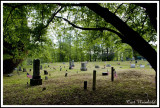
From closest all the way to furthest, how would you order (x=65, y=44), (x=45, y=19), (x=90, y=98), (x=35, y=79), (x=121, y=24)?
(x=121, y=24), (x=90, y=98), (x=45, y=19), (x=35, y=79), (x=65, y=44)

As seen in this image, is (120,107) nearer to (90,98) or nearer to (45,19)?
(90,98)

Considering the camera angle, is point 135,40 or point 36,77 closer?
point 135,40

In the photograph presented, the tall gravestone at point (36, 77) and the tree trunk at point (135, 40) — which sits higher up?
the tree trunk at point (135, 40)

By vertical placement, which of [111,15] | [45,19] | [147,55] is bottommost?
[147,55]

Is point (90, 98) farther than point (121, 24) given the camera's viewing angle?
Yes

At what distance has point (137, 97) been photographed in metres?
5.75

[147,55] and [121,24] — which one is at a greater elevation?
[121,24]

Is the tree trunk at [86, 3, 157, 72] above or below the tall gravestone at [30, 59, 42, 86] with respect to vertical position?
above

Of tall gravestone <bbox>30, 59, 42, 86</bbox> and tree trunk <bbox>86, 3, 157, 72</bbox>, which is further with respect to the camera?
tall gravestone <bbox>30, 59, 42, 86</bbox>

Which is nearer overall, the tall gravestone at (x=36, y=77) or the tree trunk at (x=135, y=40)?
the tree trunk at (x=135, y=40)

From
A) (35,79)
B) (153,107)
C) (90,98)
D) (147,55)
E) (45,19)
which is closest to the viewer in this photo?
(153,107)

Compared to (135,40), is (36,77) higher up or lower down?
lower down

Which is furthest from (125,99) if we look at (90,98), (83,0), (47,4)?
(47,4)

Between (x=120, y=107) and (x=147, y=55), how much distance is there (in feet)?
8.42
